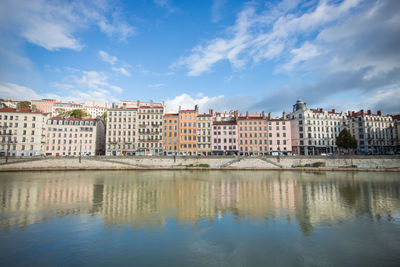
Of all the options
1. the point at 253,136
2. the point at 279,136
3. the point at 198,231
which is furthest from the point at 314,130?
the point at 198,231

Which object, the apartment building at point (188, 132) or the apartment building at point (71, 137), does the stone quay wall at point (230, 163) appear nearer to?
the apartment building at point (188, 132)

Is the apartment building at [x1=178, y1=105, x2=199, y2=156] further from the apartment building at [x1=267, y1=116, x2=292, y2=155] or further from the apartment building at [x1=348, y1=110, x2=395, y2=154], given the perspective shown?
the apartment building at [x1=348, y1=110, x2=395, y2=154]

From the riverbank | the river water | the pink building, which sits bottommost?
the river water

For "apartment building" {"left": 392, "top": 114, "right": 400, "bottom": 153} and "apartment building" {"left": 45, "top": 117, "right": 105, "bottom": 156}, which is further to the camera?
"apartment building" {"left": 392, "top": 114, "right": 400, "bottom": 153}

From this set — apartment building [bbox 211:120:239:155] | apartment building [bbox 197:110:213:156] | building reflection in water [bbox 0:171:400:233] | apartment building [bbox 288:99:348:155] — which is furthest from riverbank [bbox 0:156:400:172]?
building reflection in water [bbox 0:171:400:233]

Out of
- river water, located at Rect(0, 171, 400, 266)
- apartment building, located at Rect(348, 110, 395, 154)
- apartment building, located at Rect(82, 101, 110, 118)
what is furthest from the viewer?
apartment building, located at Rect(82, 101, 110, 118)

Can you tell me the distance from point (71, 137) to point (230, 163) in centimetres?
5291

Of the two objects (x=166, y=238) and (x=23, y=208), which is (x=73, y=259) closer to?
(x=166, y=238)

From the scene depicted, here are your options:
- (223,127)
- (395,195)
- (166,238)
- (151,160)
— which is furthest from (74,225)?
(223,127)

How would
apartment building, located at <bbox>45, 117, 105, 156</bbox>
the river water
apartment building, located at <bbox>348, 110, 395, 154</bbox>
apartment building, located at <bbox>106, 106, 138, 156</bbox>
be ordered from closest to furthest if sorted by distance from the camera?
1. the river water
2. apartment building, located at <bbox>45, 117, 105, 156</bbox>
3. apartment building, located at <bbox>106, 106, 138, 156</bbox>
4. apartment building, located at <bbox>348, 110, 395, 154</bbox>

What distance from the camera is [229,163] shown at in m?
62.8

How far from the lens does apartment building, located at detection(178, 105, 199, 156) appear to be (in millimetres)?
75613

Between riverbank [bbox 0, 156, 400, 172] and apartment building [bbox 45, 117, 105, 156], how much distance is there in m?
14.1

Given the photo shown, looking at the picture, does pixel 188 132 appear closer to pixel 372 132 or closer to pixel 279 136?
pixel 279 136
